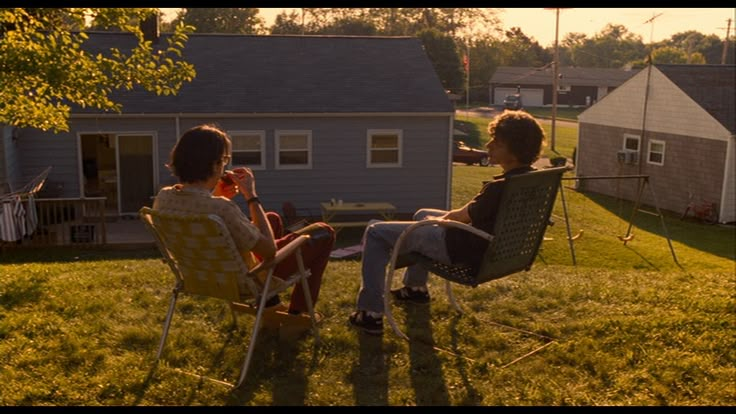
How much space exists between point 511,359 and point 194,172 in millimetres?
2186

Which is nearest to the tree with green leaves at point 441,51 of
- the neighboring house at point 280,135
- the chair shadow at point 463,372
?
the neighboring house at point 280,135

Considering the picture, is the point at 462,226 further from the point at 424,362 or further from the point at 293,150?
A: the point at 293,150

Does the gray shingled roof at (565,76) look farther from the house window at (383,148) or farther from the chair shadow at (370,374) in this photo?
the chair shadow at (370,374)

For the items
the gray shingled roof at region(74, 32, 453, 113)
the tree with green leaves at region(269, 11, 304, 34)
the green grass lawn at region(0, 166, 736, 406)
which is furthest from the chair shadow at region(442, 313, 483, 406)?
the tree with green leaves at region(269, 11, 304, 34)

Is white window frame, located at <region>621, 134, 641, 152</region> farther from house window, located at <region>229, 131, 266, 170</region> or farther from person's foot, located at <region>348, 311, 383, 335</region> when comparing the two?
person's foot, located at <region>348, 311, 383, 335</region>

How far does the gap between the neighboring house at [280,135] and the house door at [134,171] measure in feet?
0.09

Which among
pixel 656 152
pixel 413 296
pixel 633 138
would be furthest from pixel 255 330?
pixel 633 138

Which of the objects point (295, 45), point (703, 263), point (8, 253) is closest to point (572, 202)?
point (703, 263)

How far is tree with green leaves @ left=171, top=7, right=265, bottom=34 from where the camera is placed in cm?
6084

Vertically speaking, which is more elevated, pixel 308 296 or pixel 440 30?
pixel 440 30

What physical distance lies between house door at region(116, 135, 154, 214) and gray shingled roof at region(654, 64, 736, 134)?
1844cm

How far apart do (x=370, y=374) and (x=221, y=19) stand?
6225 centimetres

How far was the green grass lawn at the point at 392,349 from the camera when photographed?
4078mm

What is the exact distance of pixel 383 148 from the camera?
846 inches
